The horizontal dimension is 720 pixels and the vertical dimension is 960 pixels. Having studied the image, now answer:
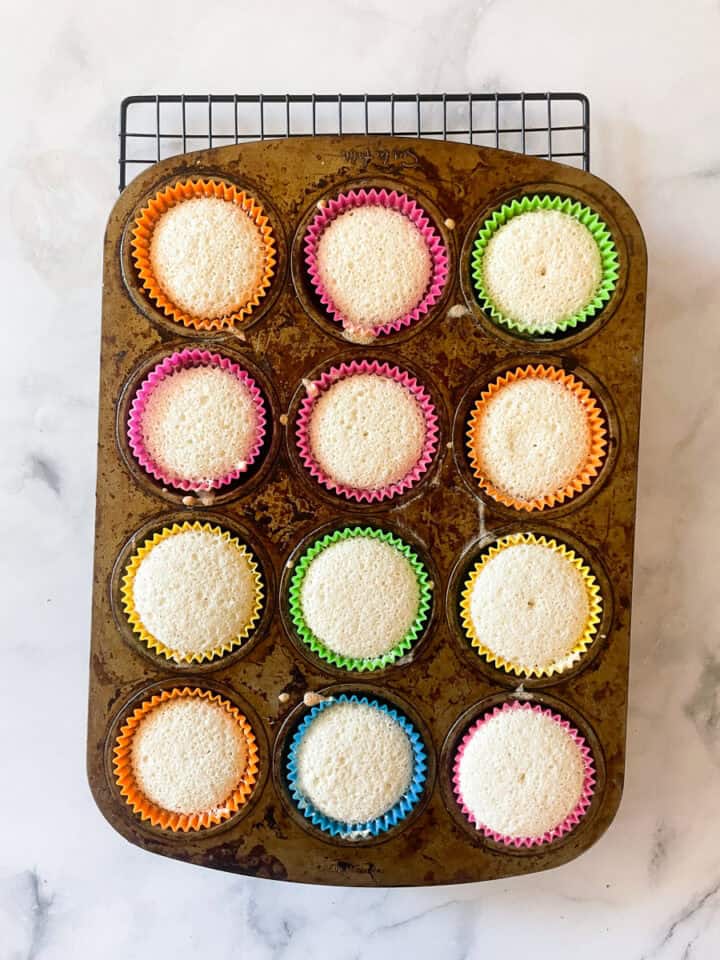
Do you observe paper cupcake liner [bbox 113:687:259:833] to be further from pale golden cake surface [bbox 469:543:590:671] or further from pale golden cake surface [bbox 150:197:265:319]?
pale golden cake surface [bbox 150:197:265:319]

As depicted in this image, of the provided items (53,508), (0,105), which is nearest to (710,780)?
(53,508)

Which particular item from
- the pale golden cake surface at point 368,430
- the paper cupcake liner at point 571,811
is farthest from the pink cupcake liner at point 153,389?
the paper cupcake liner at point 571,811

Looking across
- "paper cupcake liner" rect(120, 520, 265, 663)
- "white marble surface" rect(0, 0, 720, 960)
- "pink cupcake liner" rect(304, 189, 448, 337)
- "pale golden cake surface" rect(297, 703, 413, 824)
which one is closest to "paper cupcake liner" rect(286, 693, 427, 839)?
"pale golden cake surface" rect(297, 703, 413, 824)

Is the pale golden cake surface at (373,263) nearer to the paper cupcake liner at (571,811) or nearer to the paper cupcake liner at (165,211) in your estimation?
the paper cupcake liner at (165,211)

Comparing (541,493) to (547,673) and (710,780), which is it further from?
(710,780)

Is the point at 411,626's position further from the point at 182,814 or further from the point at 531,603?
the point at 182,814

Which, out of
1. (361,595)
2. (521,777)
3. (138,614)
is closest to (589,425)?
(361,595)
